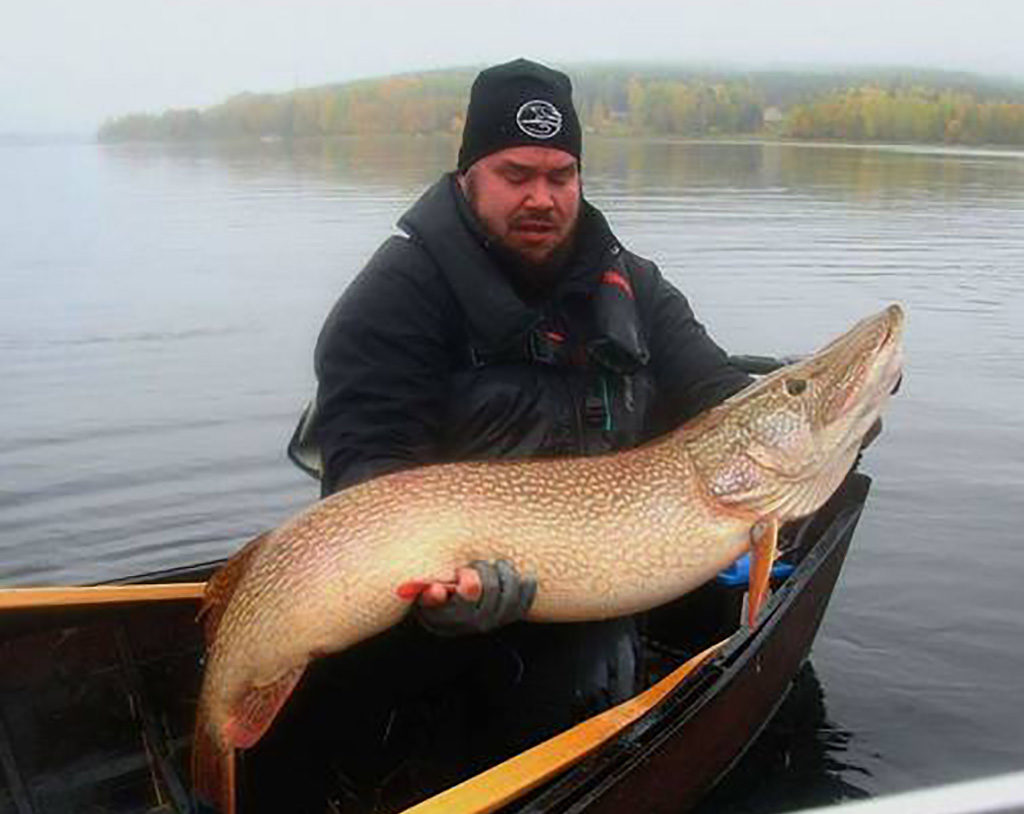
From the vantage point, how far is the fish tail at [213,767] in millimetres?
2598

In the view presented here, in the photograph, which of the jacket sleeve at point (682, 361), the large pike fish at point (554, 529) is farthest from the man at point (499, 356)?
the large pike fish at point (554, 529)

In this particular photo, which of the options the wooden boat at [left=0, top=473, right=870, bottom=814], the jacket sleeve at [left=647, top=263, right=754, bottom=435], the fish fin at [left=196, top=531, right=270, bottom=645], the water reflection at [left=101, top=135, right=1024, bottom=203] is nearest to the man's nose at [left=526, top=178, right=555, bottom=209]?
the jacket sleeve at [left=647, top=263, right=754, bottom=435]

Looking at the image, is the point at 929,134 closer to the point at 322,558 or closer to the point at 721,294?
the point at 721,294

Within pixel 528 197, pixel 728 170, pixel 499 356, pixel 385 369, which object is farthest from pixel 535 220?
pixel 728 170

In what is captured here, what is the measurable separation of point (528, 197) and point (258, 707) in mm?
1503

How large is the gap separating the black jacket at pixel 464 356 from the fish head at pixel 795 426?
0.34 meters

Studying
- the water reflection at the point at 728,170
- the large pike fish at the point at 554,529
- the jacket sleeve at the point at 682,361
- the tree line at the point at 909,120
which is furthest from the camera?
the tree line at the point at 909,120

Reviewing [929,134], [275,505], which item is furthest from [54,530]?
[929,134]

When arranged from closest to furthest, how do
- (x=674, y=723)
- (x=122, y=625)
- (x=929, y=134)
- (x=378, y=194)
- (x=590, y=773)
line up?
1. (x=590, y=773)
2. (x=674, y=723)
3. (x=122, y=625)
4. (x=378, y=194)
5. (x=929, y=134)

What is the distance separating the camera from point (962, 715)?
4.53 m

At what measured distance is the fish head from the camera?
2.90 m

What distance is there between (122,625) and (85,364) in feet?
25.2

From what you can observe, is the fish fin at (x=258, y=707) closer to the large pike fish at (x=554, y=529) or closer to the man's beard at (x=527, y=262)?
the large pike fish at (x=554, y=529)

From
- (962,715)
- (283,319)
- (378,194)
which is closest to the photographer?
(962,715)
